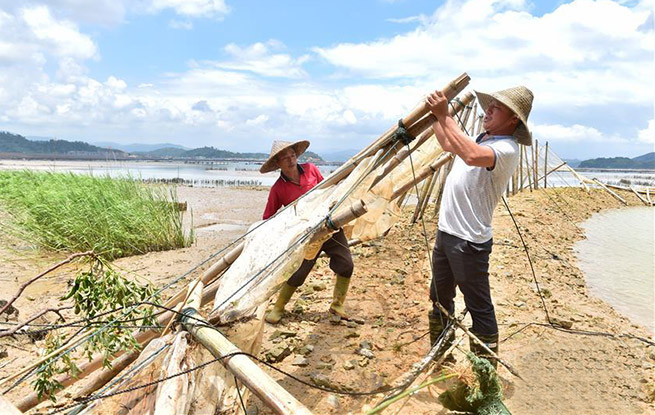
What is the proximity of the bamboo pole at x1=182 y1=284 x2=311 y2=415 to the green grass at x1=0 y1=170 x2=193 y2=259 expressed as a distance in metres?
4.78

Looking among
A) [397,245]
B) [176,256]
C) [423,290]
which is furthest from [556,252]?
[176,256]

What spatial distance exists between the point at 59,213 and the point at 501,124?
21.8 feet

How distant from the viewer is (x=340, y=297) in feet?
12.2

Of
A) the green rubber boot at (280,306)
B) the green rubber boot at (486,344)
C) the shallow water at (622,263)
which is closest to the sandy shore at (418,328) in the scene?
the green rubber boot at (280,306)

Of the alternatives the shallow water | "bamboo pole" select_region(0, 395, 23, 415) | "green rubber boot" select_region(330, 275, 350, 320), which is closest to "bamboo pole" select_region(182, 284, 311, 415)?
"bamboo pole" select_region(0, 395, 23, 415)

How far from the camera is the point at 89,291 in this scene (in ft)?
6.64

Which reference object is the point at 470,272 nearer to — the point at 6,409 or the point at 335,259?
the point at 335,259

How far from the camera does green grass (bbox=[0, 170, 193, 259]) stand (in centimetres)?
623

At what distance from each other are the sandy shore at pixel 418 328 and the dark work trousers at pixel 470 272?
1.95ft

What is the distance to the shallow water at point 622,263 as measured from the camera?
4.77 meters

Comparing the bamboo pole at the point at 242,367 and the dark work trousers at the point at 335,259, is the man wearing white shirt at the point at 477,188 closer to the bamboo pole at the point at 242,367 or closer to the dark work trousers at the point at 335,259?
the dark work trousers at the point at 335,259

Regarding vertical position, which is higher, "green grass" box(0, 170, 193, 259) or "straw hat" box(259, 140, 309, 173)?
"straw hat" box(259, 140, 309, 173)

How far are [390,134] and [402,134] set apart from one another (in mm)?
93

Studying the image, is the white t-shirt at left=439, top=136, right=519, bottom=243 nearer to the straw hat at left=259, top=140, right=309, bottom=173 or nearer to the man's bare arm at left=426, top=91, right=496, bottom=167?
the man's bare arm at left=426, top=91, right=496, bottom=167
